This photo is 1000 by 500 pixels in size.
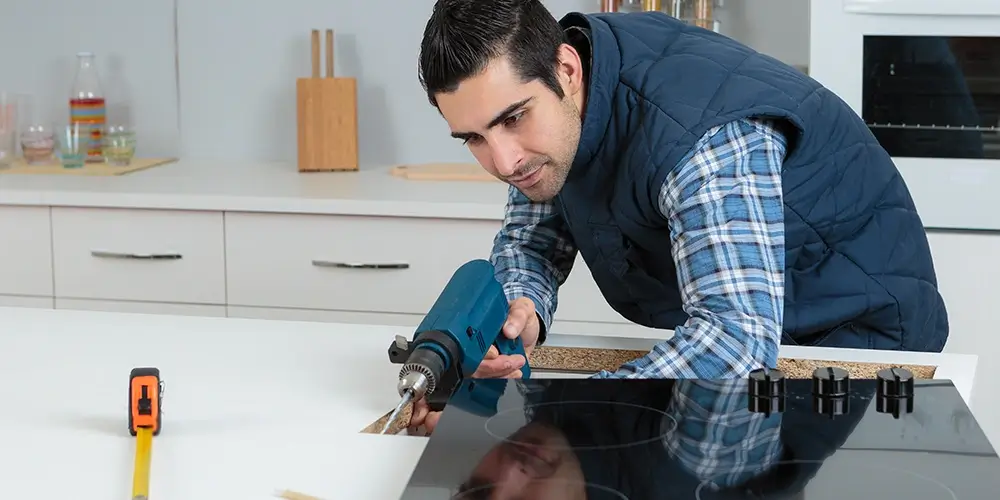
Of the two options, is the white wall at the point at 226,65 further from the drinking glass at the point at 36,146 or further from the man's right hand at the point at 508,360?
the man's right hand at the point at 508,360

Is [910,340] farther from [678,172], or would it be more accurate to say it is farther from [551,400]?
[551,400]

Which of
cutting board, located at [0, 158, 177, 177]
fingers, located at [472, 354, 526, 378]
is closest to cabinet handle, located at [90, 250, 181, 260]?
cutting board, located at [0, 158, 177, 177]

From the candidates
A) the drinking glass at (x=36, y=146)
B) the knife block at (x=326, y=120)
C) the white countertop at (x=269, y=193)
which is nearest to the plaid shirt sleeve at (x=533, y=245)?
the white countertop at (x=269, y=193)

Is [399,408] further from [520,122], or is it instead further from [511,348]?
[520,122]

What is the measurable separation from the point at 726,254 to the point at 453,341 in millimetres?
329

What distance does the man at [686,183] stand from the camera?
4.56ft

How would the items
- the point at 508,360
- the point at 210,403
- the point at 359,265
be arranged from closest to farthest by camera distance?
the point at 210,403 < the point at 508,360 < the point at 359,265

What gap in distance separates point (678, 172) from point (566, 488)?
63 cm

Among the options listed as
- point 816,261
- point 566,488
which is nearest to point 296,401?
point 566,488

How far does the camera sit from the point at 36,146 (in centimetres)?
327

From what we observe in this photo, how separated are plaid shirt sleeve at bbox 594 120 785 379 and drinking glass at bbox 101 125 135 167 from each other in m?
2.17

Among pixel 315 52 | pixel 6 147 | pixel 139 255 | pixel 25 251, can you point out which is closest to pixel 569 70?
pixel 139 255

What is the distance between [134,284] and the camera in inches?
115

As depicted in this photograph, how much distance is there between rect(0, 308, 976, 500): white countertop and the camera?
1100mm
